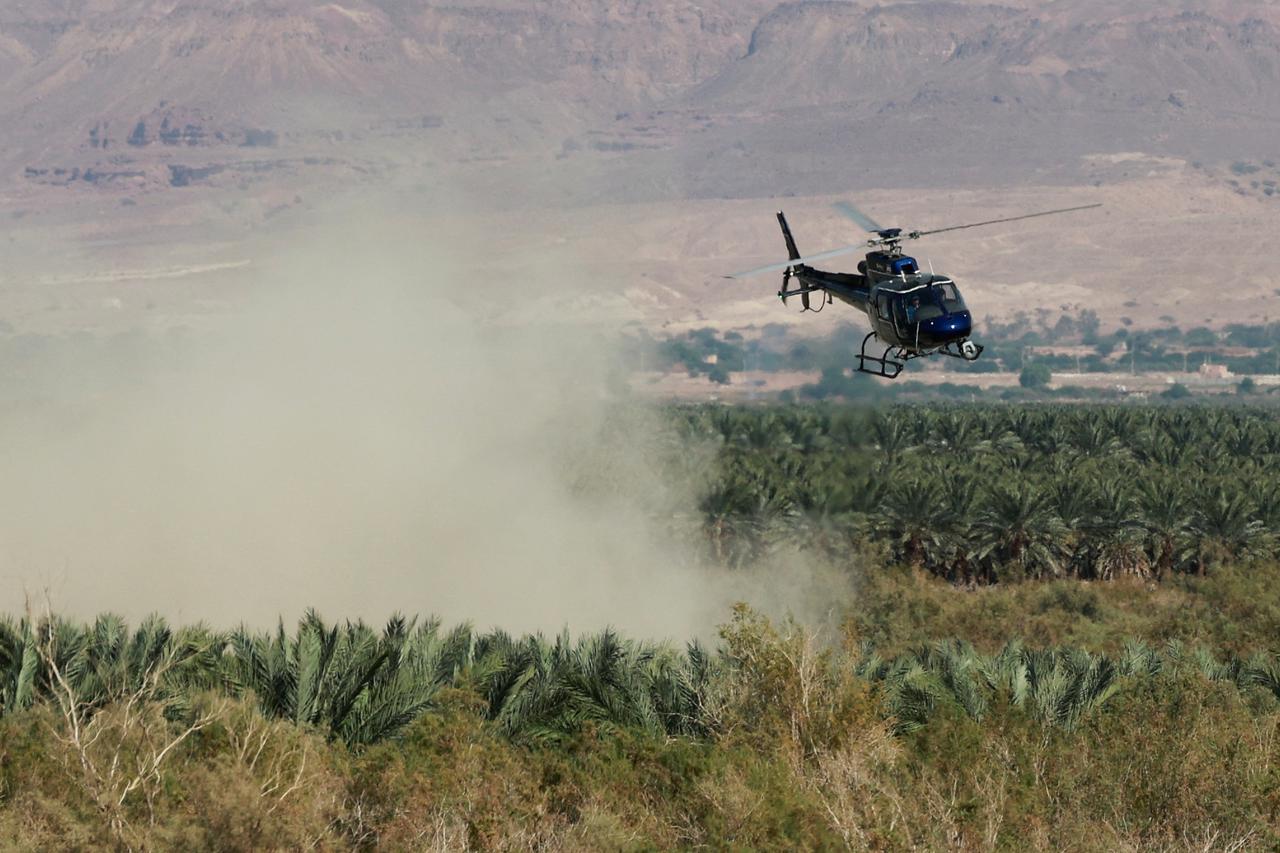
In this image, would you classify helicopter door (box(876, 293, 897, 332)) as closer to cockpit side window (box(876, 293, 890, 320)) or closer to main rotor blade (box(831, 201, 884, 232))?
cockpit side window (box(876, 293, 890, 320))

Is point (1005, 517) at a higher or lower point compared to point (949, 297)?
lower

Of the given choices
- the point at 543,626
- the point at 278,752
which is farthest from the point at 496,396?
the point at 278,752

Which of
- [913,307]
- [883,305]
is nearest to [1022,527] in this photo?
[883,305]

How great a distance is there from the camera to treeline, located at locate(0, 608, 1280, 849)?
32.3 m

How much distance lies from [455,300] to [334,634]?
→ 7915cm

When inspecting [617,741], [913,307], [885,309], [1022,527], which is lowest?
[1022,527]

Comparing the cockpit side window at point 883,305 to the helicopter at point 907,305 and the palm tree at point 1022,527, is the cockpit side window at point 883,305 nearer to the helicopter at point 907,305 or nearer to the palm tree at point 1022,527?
the helicopter at point 907,305

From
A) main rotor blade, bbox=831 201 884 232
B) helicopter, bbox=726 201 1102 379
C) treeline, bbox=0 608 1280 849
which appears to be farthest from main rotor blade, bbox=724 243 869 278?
treeline, bbox=0 608 1280 849

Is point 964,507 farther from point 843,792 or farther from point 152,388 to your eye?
point 843,792

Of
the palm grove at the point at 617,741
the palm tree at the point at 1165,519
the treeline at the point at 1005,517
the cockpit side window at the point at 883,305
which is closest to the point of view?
the palm grove at the point at 617,741

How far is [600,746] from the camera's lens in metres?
38.2

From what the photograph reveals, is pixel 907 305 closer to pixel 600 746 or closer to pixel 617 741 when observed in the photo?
pixel 617 741

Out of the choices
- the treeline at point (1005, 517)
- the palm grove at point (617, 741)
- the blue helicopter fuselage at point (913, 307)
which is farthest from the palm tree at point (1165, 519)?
the blue helicopter fuselage at point (913, 307)

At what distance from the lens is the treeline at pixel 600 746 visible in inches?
1271
